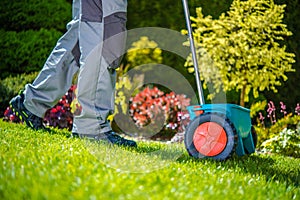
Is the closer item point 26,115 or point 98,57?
point 98,57

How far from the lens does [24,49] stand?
5.82 meters

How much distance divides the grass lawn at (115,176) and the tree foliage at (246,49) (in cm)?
282

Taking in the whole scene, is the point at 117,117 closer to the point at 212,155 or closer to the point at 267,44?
the point at 267,44

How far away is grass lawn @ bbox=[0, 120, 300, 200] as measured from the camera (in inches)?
53.1

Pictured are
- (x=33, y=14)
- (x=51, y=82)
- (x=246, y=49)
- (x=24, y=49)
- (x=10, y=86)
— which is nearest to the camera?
(x=51, y=82)

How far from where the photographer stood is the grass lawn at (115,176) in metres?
1.35

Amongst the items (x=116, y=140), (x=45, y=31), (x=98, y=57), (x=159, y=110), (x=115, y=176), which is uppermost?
(x=45, y=31)

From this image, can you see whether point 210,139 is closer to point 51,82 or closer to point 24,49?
point 51,82

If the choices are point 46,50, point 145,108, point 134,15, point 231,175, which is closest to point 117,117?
point 145,108

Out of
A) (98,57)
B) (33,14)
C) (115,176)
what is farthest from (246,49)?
(115,176)

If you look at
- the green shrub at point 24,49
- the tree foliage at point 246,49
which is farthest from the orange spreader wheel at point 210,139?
the green shrub at point 24,49

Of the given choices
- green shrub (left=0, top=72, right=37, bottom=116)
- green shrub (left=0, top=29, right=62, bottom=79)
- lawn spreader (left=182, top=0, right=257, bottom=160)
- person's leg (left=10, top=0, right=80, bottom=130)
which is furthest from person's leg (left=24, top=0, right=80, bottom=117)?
green shrub (left=0, top=29, right=62, bottom=79)

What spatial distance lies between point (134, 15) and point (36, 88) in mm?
3955

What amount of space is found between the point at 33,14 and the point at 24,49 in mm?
632
